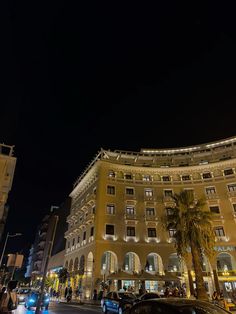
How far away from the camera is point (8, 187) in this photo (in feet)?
97.8

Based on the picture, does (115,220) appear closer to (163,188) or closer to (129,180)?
(129,180)

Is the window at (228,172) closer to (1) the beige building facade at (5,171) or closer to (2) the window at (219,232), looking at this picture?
(2) the window at (219,232)

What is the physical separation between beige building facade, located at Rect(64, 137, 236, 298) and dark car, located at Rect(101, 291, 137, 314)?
14950 mm

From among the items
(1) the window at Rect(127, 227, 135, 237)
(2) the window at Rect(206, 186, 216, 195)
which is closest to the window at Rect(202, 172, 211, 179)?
(2) the window at Rect(206, 186, 216, 195)

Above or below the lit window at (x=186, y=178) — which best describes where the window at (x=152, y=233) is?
below

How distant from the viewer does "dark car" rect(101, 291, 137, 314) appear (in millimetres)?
17812

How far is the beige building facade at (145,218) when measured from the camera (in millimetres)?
37219

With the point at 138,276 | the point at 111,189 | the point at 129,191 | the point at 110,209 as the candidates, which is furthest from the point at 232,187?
the point at 138,276

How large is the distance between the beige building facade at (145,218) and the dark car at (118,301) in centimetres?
1495

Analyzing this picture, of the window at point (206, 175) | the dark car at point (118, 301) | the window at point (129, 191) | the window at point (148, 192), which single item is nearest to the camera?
the dark car at point (118, 301)

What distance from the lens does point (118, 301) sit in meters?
18.5

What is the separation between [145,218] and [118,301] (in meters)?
23.9

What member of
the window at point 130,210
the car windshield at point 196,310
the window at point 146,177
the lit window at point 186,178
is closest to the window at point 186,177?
the lit window at point 186,178

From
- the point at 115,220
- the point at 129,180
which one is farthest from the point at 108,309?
the point at 129,180
